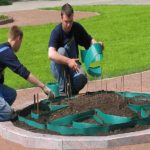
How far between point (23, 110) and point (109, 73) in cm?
341

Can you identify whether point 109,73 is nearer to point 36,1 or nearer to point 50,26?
point 50,26

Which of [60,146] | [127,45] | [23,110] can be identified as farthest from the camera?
[127,45]

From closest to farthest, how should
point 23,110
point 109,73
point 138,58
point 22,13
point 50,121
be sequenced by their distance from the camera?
point 50,121
point 23,110
point 109,73
point 138,58
point 22,13

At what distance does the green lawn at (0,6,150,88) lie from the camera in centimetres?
1052

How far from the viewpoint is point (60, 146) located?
5719 mm

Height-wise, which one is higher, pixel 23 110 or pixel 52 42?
pixel 52 42

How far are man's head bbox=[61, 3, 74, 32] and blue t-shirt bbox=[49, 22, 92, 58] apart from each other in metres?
0.11

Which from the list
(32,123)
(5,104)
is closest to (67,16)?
(5,104)

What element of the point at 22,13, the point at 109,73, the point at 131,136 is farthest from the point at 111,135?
the point at 22,13

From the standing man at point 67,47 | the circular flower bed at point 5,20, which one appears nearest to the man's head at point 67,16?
the standing man at point 67,47

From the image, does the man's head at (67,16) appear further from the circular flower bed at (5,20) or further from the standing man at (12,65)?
the circular flower bed at (5,20)

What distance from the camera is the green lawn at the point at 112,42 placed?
10.5 meters

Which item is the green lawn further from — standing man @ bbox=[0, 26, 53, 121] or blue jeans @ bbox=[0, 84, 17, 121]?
standing man @ bbox=[0, 26, 53, 121]

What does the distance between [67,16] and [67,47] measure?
588 mm
